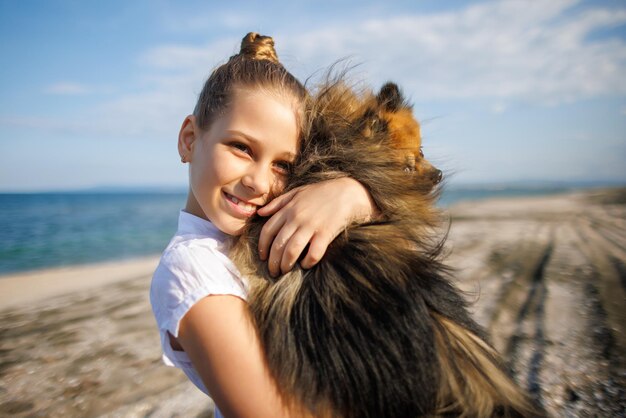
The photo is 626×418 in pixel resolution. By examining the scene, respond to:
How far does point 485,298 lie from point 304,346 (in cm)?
358

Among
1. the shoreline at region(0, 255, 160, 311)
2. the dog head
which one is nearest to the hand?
the dog head

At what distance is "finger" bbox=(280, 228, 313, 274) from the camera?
4.19 feet

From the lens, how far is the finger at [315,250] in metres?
1.28

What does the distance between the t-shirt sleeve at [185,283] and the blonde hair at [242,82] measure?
1.87ft

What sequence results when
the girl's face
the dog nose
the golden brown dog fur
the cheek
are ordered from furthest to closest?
the dog nose → the cheek → the girl's face → the golden brown dog fur

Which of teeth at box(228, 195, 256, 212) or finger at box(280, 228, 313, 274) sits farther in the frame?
teeth at box(228, 195, 256, 212)

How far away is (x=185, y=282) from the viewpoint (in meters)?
1.16

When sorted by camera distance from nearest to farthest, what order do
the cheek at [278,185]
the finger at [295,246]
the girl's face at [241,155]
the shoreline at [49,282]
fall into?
the finger at [295,246], the girl's face at [241,155], the cheek at [278,185], the shoreline at [49,282]

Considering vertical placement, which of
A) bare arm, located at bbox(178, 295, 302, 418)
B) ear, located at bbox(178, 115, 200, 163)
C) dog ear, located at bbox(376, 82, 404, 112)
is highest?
dog ear, located at bbox(376, 82, 404, 112)

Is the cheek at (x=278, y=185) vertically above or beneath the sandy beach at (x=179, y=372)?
above

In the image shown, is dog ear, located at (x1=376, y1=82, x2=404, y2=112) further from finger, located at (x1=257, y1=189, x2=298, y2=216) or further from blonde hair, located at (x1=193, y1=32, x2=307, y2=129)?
finger, located at (x1=257, y1=189, x2=298, y2=216)

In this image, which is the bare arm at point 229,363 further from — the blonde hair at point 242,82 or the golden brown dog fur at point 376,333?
the blonde hair at point 242,82

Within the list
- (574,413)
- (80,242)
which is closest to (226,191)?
(574,413)

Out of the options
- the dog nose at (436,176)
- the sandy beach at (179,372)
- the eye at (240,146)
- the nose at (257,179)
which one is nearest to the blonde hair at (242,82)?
the eye at (240,146)
